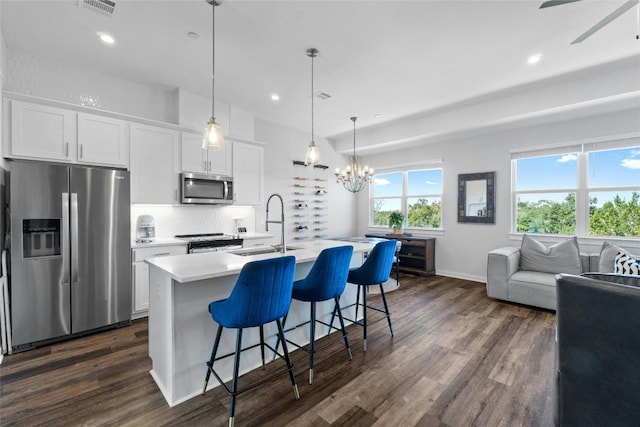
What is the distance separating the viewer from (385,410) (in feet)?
6.45

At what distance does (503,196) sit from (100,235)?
5.90 m

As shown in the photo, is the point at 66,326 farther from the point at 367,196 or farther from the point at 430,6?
the point at 367,196

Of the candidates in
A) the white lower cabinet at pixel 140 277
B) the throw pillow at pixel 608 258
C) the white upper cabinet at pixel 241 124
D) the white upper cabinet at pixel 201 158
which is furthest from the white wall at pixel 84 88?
the throw pillow at pixel 608 258

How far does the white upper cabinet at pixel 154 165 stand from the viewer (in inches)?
146

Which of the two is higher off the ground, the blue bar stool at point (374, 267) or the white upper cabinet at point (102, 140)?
the white upper cabinet at point (102, 140)

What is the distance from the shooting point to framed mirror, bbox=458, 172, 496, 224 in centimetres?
523

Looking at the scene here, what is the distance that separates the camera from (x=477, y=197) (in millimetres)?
5418

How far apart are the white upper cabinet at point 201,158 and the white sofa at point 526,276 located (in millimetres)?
4239

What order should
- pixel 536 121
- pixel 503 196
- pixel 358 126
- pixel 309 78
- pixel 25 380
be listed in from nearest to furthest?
pixel 25 380, pixel 309 78, pixel 536 121, pixel 503 196, pixel 358 126

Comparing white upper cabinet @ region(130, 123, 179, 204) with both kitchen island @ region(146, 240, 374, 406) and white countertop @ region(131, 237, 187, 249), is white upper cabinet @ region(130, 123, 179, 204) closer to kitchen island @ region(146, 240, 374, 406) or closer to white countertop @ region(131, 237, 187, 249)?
white countertop @ region(131, 237, 187, 249)

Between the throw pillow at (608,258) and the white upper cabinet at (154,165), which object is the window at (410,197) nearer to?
the throw pillow at (608,258)

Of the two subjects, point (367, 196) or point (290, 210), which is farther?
point (367, 196)

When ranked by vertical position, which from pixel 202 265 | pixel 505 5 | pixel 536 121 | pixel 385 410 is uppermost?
pixel 505 5

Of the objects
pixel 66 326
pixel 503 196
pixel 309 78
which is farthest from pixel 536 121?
pixel 66 326
